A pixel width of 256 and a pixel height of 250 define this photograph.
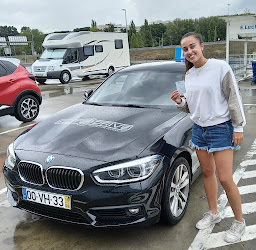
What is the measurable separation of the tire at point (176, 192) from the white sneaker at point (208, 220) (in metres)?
0.20

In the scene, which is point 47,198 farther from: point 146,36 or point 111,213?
point 146,36

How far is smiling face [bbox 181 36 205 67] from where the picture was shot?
2.67 m

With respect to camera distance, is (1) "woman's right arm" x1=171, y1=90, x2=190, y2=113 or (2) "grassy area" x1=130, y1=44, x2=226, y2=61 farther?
(2) "grassy area" x1=130, y1=44, x2=226, y2=61

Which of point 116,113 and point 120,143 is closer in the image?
point 120,143

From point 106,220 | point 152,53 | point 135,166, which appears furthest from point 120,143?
point 152,53

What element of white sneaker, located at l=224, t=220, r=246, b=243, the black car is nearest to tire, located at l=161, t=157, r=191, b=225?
the black car

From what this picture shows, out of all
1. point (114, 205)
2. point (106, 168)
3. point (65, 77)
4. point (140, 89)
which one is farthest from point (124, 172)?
point (65, 77)

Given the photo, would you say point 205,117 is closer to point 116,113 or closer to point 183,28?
point 116,113

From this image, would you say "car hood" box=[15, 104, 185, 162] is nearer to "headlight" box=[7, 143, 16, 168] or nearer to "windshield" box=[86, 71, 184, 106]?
"headlight" box=[7, 143, 16, 168]

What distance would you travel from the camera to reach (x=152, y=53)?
287 ft

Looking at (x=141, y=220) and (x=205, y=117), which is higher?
(x=205, y=117)

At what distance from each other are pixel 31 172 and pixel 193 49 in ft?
5.79

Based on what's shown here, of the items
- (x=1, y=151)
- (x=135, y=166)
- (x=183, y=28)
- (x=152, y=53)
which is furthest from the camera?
(x=183, y=28)

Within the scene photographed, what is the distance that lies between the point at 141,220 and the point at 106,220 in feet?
0.96
